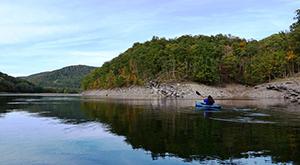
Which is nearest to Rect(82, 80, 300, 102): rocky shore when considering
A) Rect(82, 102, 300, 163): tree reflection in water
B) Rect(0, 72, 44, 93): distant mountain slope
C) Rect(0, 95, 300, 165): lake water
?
Rect(82, 102, 300, 163): tree reflection in water

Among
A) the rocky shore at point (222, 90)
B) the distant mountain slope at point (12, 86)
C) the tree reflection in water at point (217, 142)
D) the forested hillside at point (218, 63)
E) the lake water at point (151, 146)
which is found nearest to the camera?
the lake water at point (151, 146)

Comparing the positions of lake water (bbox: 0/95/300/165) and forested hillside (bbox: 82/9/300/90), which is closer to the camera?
lake water (bbox: 0/95/300/165)

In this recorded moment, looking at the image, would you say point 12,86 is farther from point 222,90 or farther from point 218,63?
point 222,90

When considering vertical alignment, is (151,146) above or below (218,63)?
below

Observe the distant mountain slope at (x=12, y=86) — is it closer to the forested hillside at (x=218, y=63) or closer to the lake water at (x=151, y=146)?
the forested hillside at (x=218, y=63)

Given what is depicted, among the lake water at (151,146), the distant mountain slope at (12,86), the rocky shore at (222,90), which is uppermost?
the distant mountain slope at (12,86)

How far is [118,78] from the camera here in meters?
137

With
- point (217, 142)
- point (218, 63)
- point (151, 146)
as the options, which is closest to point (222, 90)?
point (218, 63)

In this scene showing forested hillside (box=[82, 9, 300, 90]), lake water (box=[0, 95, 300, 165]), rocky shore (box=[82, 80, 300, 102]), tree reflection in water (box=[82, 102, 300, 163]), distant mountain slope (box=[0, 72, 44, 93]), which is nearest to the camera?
lake water (box=[0, 95, 300, 165])

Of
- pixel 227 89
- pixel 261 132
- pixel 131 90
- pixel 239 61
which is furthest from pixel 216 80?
pixel 261 132

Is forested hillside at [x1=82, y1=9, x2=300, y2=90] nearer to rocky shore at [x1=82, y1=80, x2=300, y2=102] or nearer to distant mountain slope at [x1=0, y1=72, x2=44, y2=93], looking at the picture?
rocky shore at [x1=82, y1=80, x2=300, y2=102]

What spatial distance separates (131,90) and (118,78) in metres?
21.8

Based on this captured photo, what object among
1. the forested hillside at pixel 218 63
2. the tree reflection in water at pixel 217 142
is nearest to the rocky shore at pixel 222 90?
the forested hillside at pixel 218 63

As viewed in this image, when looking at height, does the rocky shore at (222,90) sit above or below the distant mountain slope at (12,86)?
below
